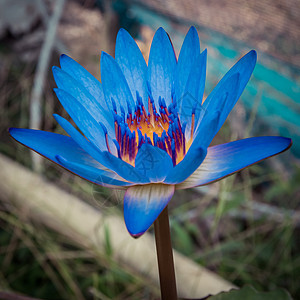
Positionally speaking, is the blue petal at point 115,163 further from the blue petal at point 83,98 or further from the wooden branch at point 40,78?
the wooden branch at point 40,78

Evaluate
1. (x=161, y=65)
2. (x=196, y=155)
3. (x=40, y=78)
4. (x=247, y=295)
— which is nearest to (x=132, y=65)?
(x=161, y=65)

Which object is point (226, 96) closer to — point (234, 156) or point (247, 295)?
point (234, 156)

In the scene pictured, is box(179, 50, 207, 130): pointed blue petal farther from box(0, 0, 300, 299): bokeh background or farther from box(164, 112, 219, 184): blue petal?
box(0, 0, 300, 299): bokeh background

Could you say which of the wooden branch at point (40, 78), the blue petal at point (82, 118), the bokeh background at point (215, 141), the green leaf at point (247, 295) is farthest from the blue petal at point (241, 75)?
the wooden branch at point (40, 78)

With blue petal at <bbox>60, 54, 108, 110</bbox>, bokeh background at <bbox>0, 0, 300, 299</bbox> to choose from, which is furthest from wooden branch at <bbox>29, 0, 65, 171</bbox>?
blue petal at <bbox>60, 54, 108, 110</bbox>

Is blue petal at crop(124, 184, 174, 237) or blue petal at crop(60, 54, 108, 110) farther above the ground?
blue petal at crop(60, 54, 108, 110)
